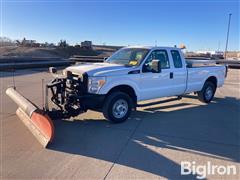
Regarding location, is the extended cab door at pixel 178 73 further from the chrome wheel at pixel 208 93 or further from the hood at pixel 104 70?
the hood at pixel 104 70

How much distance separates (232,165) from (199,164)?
58cm

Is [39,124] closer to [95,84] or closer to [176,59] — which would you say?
[95,84]

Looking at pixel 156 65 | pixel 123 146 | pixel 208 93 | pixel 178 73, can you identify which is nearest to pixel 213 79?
pixel 208 93

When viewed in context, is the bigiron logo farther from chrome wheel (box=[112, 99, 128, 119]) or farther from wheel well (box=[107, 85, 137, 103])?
wheel well (box=[107, 85, 137, 103])

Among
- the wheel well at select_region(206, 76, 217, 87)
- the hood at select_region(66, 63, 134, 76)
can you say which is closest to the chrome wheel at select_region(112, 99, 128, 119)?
the hood at select_region(66, 63, 134, 76)

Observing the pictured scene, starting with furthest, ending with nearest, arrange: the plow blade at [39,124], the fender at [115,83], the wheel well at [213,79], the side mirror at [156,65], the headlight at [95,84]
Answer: the wheel well at [213,79] < the side mirror at [156,65] < the fender at [115,83] < the headlight at [95,84] < the plow blade at [39,124]

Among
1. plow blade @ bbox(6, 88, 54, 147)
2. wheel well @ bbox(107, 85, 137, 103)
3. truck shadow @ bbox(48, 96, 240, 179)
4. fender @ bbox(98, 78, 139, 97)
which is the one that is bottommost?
truck shadow @ bbox(48, 96, 240, 179)

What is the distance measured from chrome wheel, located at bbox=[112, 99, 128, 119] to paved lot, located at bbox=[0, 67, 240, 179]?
271mm

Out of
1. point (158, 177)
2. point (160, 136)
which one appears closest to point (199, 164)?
point (158, 177)

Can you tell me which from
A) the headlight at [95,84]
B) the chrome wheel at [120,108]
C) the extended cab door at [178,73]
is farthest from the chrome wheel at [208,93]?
the headlight at [95,84]

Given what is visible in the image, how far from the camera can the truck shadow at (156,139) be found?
4633mm

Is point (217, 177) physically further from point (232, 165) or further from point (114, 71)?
point (114, 71)

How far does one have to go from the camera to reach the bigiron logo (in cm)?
418

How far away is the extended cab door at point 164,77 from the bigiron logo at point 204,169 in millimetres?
2958
